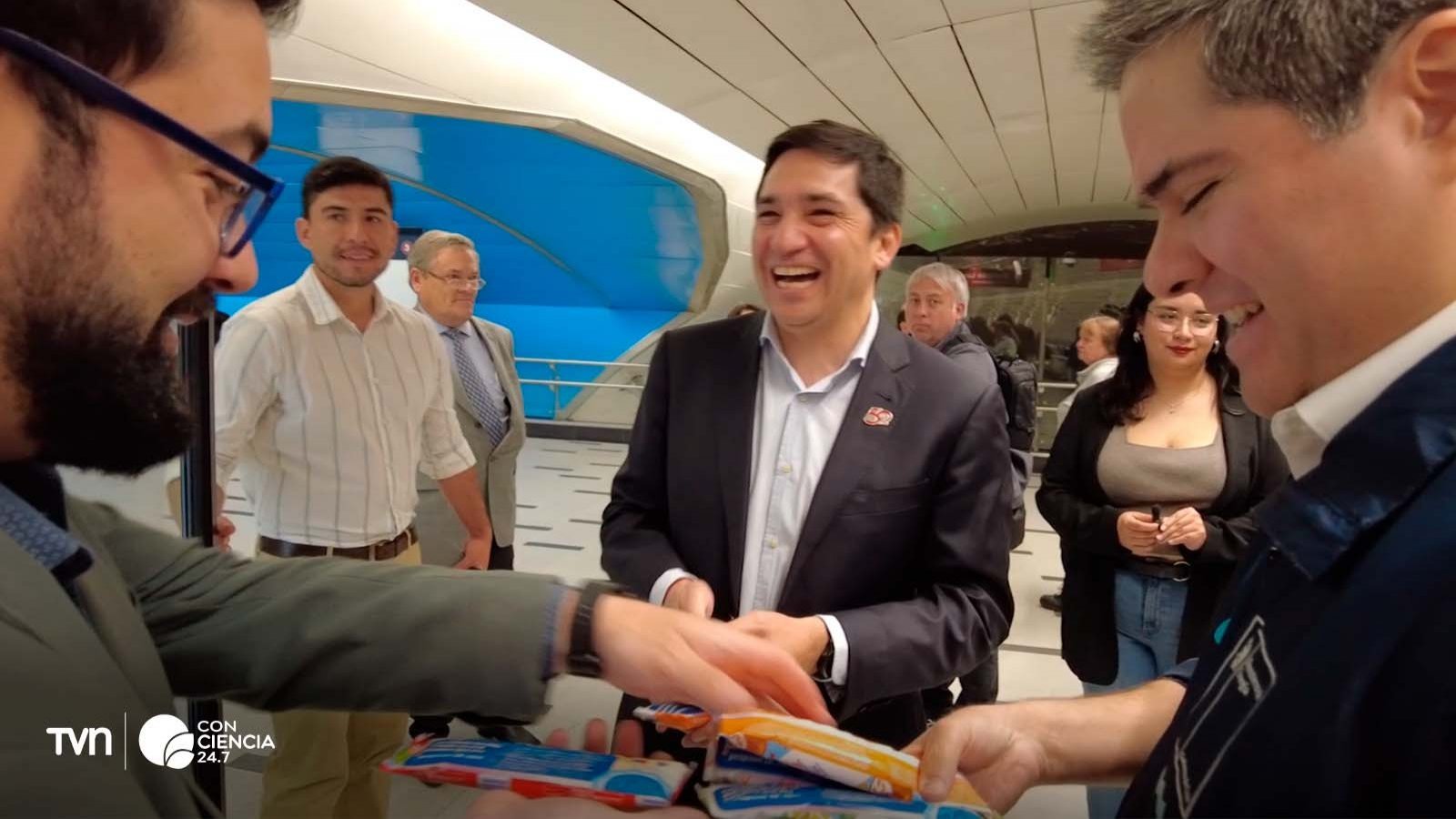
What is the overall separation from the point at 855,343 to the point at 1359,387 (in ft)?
3.64

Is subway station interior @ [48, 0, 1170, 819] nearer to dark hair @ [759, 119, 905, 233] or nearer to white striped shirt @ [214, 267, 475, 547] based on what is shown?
white striped shirt @ [214, 267, 475, 547]

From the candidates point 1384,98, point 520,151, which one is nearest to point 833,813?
point 1384,98

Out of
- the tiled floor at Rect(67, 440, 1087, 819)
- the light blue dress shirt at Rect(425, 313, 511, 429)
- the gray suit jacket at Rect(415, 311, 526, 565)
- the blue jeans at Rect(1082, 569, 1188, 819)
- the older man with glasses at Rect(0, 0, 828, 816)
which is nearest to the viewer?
the older man with glasses at Rect(0, 0, 828, 816)

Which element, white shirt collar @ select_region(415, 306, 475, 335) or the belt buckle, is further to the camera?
white shirt collar @ select_region(415, 306, 475, 335)

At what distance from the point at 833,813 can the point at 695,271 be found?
13364mm

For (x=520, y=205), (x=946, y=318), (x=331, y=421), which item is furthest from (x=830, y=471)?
(x=520, y=205)

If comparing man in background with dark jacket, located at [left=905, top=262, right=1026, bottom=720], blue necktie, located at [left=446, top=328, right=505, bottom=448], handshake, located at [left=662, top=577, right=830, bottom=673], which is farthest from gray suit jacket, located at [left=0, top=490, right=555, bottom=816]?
man in background with dark jacket, located at [left=905, top=262, right=1026, bottom=720]

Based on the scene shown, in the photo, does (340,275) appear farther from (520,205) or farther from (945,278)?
(520,205)

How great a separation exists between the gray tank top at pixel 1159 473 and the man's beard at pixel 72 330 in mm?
2498

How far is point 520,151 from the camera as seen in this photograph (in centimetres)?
954

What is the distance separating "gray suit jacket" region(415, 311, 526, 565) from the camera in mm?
3395

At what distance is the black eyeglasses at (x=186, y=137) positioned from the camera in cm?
69

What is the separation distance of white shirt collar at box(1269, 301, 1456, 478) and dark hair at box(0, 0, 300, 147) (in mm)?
1124

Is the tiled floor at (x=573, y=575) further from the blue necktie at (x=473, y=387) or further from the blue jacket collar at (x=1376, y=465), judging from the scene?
the blue necktie at (x=473, y=387)
